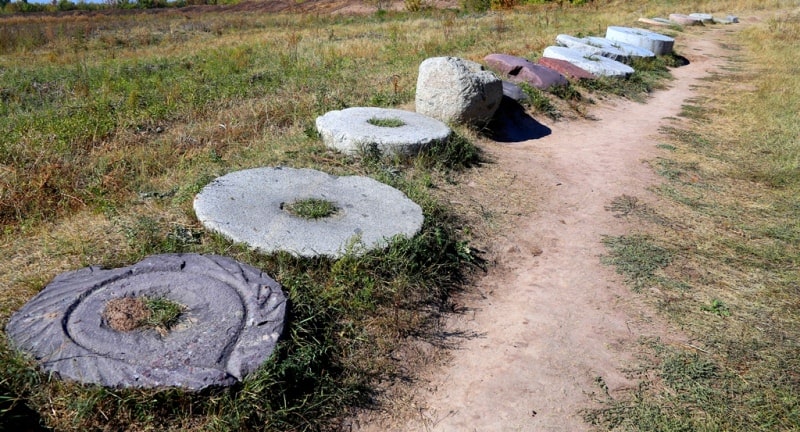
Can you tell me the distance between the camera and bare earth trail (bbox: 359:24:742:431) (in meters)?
2.77

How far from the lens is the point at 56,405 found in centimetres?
232

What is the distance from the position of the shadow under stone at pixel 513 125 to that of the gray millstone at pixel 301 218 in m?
2.57

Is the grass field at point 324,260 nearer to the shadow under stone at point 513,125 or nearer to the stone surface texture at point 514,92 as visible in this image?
the stone surface texture at point 514,92

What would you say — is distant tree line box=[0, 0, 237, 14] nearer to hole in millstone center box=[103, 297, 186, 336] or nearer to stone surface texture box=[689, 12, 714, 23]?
stone surface texture box=[689, 12, 714, 23]

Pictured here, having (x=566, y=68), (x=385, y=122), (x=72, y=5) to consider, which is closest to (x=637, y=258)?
(x=385, y=122)

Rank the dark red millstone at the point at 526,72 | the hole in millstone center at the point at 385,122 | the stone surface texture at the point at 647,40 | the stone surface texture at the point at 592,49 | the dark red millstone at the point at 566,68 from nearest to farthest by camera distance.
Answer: the hole in millstone center at the point at 385,122, the dark red millstone at the point at 526,72, the dark red millstone at the point at 566,68, the stone surface texture at the point at 592,49, the stone surface texture at the point at 647,40

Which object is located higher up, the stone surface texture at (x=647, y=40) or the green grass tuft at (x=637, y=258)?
the stone surface texture at (x=647, y=40)

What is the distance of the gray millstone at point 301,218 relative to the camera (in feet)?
Result: 11.5

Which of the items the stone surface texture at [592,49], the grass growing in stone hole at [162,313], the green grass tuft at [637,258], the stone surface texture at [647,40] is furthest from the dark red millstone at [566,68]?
the grass growing in stone hole at [162,313]

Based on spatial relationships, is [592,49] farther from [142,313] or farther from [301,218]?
[142,313]

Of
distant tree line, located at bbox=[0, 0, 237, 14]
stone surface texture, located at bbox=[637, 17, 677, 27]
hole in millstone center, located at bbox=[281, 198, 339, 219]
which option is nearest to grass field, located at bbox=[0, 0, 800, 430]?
hole in millstone center, located at bbox=[281, 198, 339, 219]

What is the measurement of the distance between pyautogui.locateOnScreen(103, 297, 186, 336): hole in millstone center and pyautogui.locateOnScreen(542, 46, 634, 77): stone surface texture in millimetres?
7952

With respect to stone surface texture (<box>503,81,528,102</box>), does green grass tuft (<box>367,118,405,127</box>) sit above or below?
above

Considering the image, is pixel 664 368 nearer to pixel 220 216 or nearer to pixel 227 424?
pixel 227 424
